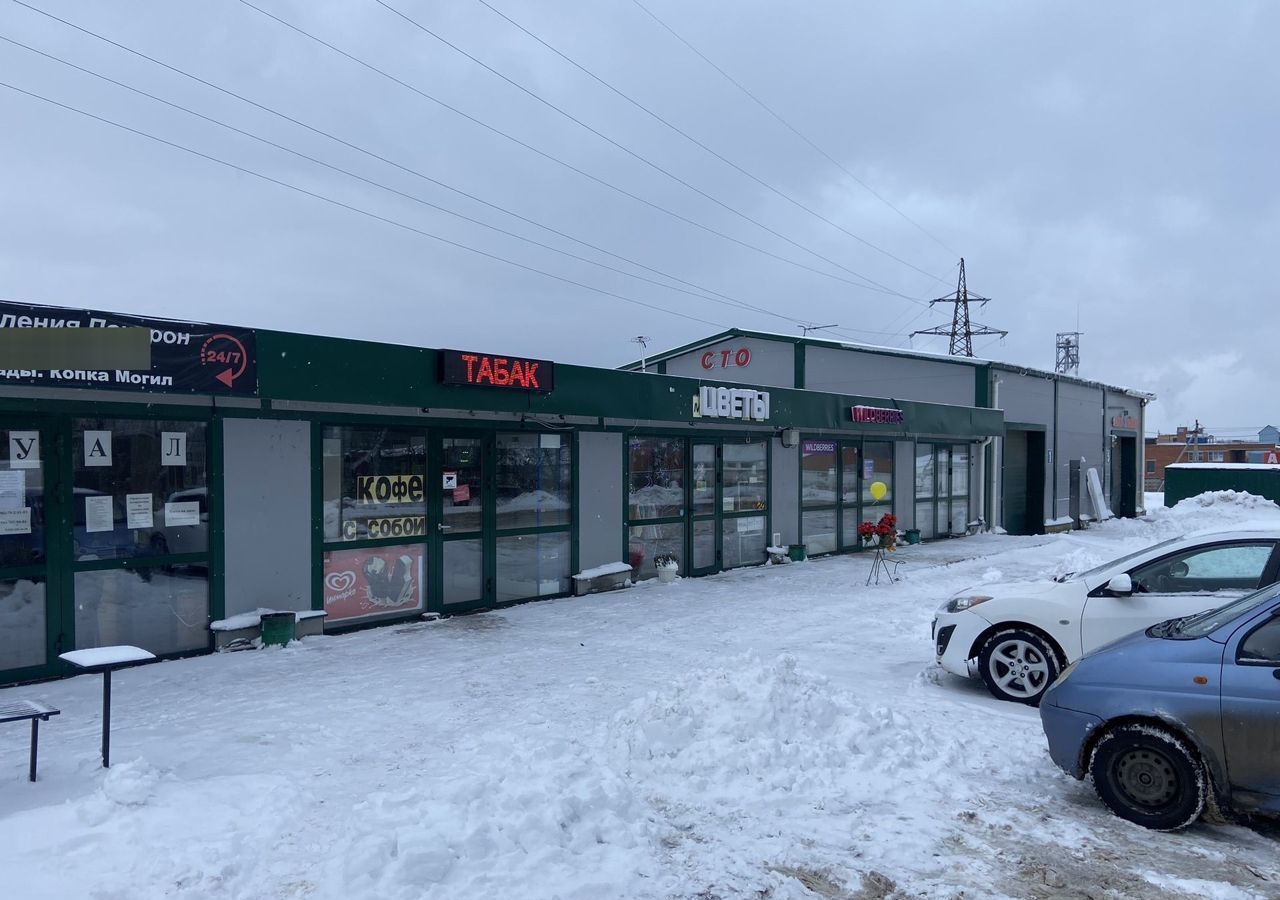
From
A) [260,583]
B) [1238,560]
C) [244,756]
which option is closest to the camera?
[244,756]

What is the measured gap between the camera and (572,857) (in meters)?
4.48

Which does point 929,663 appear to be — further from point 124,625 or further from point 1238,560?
point 124,625

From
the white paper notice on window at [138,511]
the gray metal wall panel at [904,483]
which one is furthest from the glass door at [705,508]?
the white paper notice on window at [138,511]

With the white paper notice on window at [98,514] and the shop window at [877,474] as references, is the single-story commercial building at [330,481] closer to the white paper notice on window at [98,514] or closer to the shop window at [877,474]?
the white paper notice on window at [98,514]

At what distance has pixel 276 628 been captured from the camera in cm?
927

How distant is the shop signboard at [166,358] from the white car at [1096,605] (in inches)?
291

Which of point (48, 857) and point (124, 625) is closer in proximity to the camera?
point (48, 857)

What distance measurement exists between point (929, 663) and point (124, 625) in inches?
320

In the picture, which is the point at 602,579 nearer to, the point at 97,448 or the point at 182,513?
the point at 182,513

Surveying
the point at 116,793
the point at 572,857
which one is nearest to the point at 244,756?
the point at 116,793

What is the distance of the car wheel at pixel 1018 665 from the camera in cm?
753

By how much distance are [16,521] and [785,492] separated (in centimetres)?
1246

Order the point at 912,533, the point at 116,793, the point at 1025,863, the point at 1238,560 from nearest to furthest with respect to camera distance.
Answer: the point at 1025,863, the point at 116,793, the point at 1238,560, the point at 912,533

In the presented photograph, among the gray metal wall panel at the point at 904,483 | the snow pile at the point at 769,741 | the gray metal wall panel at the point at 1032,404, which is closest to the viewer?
the snow pile at the point at 769,741
